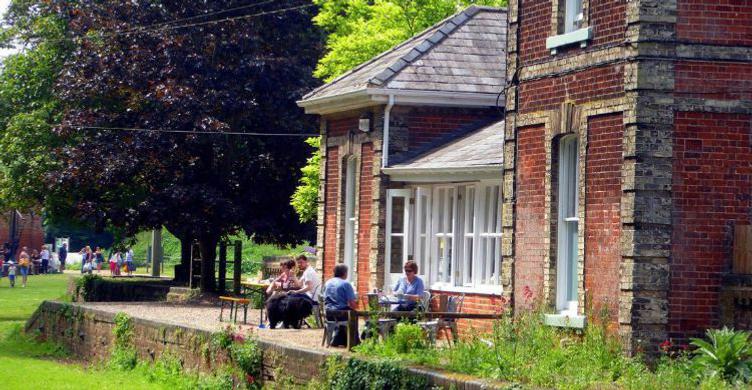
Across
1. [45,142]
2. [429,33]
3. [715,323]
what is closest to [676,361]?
[715,323]

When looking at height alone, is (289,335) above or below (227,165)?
below

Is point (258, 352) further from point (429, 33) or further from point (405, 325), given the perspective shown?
point (429, 33)

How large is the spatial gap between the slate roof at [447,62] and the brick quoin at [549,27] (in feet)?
21.8

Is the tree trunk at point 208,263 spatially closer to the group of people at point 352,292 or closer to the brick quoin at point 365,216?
the brick quoin at point 365,216

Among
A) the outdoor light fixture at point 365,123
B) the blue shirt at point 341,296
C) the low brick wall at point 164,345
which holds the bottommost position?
the low brick wall at point 164,345

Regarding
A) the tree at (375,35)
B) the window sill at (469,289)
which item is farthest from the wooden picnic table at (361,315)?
the tree at (375,35)

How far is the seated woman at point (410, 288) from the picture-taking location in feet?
73.4

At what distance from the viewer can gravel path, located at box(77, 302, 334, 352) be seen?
22550mm

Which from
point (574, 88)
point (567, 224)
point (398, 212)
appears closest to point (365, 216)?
point (398, 212)

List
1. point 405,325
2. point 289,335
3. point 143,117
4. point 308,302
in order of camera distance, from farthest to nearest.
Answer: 1. point 143,117
2. point 308,302
3. point 289,335
4. point 405,325

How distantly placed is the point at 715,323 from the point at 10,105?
31859mm

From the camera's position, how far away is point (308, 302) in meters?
25.7

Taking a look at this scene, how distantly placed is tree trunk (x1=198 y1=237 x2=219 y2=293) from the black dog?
12.9 metres

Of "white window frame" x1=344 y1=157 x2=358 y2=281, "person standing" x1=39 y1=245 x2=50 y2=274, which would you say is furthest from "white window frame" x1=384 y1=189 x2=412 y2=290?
"person standing" x1=39 y1=245 x2=50 y2=274
